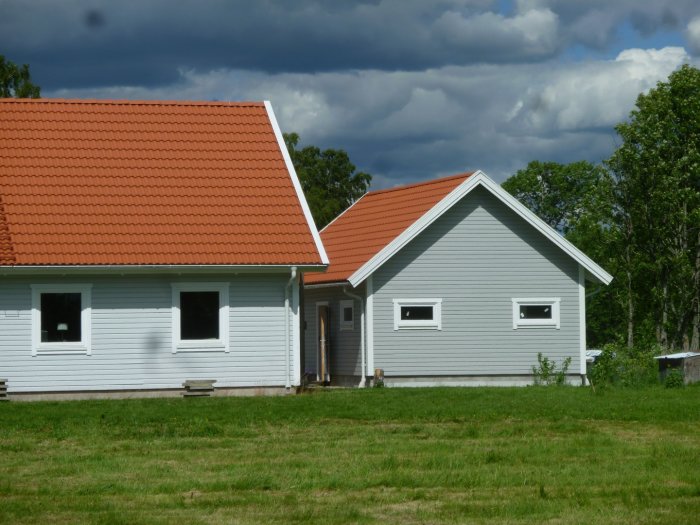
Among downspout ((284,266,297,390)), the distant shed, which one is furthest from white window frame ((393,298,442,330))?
the distant shed

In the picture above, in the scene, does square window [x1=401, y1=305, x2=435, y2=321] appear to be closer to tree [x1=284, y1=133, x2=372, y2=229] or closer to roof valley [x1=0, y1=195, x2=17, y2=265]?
roof valley [x1=0, y1=195, x2=17, y2=265]

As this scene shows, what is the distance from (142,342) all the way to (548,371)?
10.0 meters

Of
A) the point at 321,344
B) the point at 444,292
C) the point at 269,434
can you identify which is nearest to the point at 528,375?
the point at 444,292

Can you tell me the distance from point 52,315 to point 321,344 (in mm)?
8392

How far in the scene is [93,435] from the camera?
18797 millimetres

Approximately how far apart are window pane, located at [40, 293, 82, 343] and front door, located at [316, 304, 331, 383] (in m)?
7.85

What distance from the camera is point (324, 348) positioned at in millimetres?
33062

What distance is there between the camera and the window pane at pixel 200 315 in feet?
90.3

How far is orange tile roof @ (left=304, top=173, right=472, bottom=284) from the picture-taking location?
32.0 m

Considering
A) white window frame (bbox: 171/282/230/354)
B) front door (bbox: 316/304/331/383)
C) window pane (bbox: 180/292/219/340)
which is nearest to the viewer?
white window frame (bbox: 171/282/230/354)

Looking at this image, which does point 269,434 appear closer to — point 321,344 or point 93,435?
point 93,435

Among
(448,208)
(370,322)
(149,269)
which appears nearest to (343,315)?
(370,322)

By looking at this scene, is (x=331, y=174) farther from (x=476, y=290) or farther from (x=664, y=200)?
(x=476, y=290)

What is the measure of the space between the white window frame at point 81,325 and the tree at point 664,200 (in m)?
25.1
